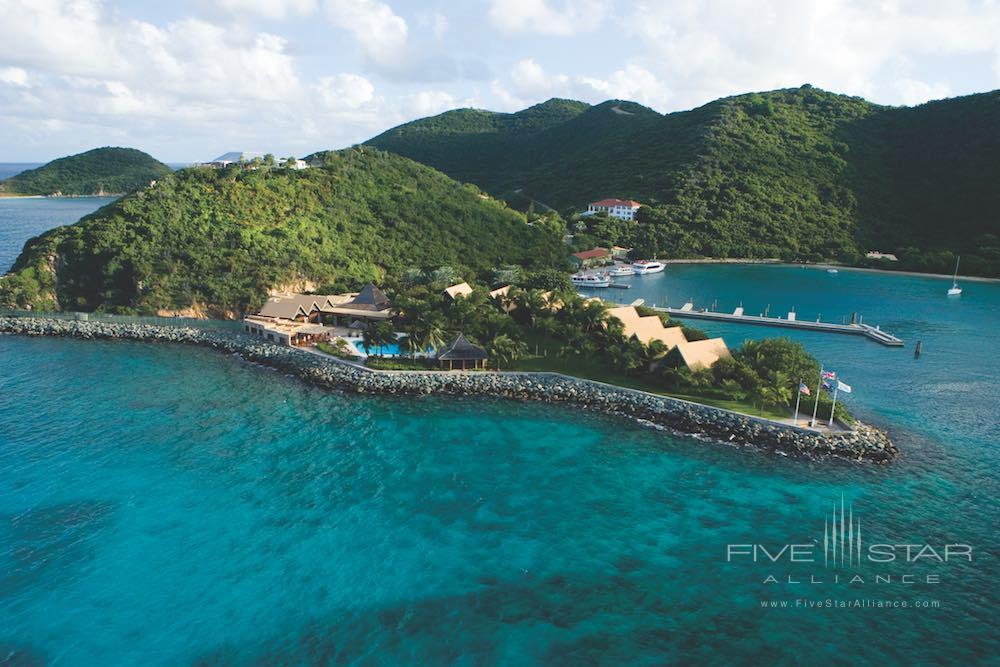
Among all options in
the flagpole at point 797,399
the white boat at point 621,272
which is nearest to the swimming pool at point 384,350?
the flagpole at point 797,399

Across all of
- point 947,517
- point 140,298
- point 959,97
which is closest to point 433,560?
point 947,517

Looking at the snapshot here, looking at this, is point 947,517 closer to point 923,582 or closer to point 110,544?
point 923,582

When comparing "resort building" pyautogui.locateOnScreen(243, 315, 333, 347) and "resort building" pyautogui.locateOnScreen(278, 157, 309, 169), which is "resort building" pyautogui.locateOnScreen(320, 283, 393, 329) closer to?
"resort building" pyautogui.locateOnScreen(243, 315, 333, 347)

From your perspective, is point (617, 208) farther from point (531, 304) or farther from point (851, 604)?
point (851, 604)

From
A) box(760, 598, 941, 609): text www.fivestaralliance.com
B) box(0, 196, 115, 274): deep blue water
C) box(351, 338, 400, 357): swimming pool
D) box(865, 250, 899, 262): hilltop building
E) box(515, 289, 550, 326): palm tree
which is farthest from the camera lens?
box(865, 250, 899, 262): hilltop building

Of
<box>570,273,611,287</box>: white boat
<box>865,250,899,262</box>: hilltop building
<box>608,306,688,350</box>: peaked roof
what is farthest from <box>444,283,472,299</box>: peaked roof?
<box>865,250,899,262</box>: hilltop building
